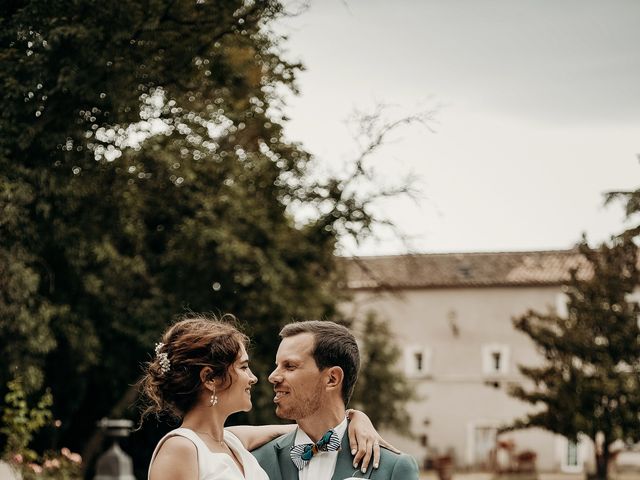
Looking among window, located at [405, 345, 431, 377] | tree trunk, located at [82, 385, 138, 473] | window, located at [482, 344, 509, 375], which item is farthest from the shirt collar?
window, located at [405, 345, 431, 377]

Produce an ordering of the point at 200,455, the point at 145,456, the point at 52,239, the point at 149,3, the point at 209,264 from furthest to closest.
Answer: the point at 145,456 → the point at 209,264 → the point at 52,239 → the point at 149,3 → the point at 200,455

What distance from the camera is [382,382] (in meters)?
36.4

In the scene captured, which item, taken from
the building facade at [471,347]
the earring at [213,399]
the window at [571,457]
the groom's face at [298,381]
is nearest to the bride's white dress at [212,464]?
the earring at [213,399]

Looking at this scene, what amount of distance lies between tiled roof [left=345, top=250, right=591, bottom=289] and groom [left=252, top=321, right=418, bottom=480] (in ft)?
133

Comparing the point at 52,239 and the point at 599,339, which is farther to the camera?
the point at 599,339

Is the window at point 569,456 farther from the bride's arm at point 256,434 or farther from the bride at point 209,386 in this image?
the bride at point 209,386

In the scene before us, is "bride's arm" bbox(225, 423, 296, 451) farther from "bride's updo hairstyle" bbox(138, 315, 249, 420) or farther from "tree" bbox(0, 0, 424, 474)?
"tree" bbox(0, 0, 424, 474)

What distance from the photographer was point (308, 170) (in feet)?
56.2

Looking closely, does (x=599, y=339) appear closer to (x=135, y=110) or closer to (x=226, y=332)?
(x=135, y=110)

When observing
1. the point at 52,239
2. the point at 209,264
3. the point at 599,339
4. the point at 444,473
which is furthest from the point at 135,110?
the point at 444,473

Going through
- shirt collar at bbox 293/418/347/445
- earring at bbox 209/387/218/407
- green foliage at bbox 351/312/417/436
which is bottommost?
shirt collar at bbox 293/418/347/445

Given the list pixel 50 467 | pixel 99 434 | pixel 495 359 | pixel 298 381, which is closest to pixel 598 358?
pixel 99 434

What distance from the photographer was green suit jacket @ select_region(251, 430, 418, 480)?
3.74 m

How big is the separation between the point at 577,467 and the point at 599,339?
19061 millimetres
